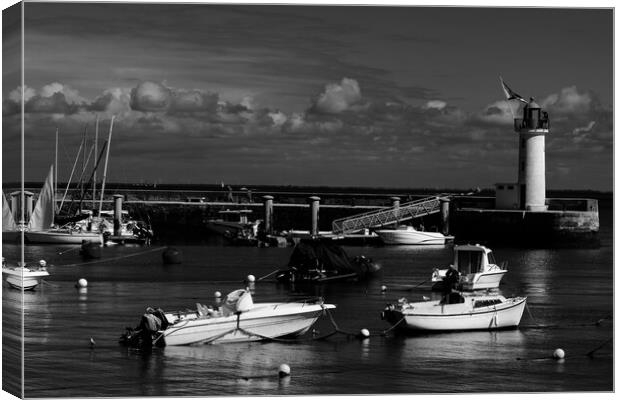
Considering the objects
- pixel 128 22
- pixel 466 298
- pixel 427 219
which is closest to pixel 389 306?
pixel 466 298

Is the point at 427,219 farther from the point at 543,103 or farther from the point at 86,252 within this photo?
the point at 543,103

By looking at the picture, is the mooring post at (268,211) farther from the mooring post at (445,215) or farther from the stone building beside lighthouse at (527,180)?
the stone building beside lighthouse at (527,180)

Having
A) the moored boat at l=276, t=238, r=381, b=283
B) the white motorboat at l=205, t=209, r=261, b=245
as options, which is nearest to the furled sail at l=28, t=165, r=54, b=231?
the moored boat at l=276, t=238, r=381, b=283

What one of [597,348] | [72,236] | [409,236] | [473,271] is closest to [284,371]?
[597,348]

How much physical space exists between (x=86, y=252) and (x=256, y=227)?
1350 cm

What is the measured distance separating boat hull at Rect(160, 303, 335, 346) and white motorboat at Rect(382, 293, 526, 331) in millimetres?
1677

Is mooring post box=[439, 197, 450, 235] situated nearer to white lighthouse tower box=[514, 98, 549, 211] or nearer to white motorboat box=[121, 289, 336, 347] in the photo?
white lighthouse tower box=[514, 98, 549, 211]

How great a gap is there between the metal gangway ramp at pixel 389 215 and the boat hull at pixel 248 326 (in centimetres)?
2832

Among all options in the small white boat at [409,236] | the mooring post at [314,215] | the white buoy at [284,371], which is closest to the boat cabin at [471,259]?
the white buoy at [284,371]

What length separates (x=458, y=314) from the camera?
2555 centimetres

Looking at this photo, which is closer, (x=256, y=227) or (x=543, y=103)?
(x=543, y=103)

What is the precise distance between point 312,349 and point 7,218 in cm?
743

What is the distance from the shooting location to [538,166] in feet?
153

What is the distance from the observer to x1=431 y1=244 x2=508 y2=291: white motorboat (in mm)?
34594
